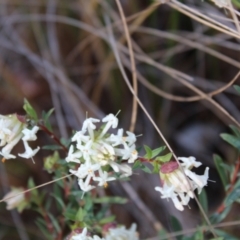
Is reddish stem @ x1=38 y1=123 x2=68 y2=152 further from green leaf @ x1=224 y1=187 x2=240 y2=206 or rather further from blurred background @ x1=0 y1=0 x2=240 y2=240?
blurred background @ x1=0 y1=0 x2=240 y2=240

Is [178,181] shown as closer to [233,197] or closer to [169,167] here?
[169,167]

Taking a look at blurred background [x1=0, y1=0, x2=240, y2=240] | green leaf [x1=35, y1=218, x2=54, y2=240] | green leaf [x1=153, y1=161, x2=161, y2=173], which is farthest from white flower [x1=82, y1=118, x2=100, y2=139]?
blurred background [x1=0, y1=0, x2=240, y2=240]

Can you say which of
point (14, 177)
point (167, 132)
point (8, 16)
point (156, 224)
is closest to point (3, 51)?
point (8, 16)

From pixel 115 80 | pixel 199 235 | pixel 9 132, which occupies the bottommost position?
pixel 199 235

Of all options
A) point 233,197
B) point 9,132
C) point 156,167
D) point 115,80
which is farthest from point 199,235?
point 115,80

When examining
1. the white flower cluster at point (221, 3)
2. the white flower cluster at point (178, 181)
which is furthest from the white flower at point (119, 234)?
the white flower cluster at point (221, 3)
